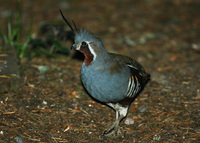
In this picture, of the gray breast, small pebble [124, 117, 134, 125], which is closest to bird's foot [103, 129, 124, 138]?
small pebble [124, 117, 134, 125]

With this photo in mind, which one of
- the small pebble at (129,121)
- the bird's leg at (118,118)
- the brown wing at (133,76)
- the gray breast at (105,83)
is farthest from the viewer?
the small pebble at (129,121)

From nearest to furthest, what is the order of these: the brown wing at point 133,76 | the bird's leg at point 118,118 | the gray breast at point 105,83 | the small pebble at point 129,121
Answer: the gray breast at point 105,83 → the bird's leg at point 118,118 → the brown wing at point 133,76 → the small pebble at point 129,121

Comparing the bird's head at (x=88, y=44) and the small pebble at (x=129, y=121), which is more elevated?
the bird's head at (x=88, y=44)

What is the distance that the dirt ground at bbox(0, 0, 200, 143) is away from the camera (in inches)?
183

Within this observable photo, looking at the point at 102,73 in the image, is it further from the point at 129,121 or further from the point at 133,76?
the point at 129,121

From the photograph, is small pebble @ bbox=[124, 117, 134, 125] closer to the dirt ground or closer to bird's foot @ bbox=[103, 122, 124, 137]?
the dirt ground

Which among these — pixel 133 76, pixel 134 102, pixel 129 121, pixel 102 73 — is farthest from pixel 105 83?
pixel 134 102

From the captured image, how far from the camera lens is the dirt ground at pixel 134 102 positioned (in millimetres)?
4652

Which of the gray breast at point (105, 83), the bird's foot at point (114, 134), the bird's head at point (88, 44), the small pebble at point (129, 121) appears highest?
the bird's head at point (88, 44)

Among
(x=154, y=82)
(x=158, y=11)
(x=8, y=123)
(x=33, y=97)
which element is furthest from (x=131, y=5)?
(x=8, y=123)

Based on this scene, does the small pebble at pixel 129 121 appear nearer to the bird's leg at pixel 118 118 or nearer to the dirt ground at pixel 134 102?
the dirt ground at pixel 134 102

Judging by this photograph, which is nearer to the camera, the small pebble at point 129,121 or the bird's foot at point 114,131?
the bird's foot at point 114,131

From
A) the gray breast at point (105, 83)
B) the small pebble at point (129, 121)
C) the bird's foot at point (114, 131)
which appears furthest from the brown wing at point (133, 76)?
the bird's foot at point (114, 131)

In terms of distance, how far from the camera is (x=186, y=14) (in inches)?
375
